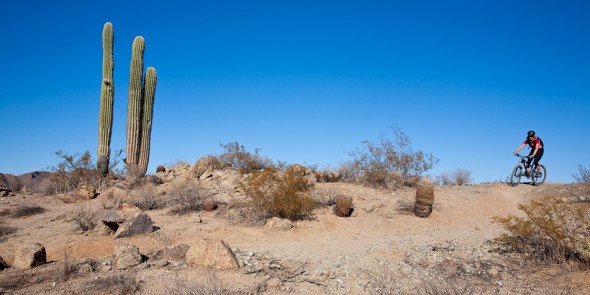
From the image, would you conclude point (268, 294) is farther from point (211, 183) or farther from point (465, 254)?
point (211, 183)

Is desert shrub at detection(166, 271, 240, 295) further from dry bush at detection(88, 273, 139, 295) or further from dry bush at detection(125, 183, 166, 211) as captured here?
dry bush at detection(125, 183, 166, 211)

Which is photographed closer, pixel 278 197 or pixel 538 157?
pixel 278 197

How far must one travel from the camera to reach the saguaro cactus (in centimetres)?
1780

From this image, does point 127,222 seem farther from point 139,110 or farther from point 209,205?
point 139,110

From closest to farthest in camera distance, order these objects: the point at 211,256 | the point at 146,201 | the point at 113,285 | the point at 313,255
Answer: the point at 113,285 < the point at 211,256 < the point at 313,255 < the point at 146,201

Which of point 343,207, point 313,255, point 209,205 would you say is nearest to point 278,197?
point 343,207

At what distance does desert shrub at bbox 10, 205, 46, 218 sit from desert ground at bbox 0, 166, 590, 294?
0.20m

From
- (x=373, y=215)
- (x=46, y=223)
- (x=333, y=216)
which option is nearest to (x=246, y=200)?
(x=333, y=216)

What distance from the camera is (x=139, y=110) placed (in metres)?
18.1

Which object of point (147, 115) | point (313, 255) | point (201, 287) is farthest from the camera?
point (147, 115)

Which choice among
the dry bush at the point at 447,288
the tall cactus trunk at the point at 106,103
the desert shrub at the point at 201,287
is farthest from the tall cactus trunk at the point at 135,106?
the dry bush at the point at 447,288

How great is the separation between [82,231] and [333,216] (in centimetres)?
615

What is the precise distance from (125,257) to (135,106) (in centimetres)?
1303

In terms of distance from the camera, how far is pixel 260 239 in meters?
8.98
